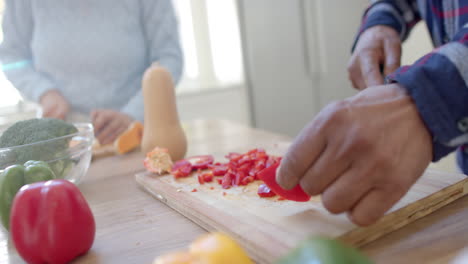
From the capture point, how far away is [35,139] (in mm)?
841

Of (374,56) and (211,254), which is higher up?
(374,56)

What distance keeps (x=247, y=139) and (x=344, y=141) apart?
872 millimetres

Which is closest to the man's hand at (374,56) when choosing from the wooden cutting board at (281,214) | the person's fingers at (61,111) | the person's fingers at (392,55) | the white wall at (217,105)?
the person's fingers at (392,55)

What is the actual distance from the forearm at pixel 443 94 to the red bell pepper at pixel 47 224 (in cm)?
50

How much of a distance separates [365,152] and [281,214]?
0.19 metres

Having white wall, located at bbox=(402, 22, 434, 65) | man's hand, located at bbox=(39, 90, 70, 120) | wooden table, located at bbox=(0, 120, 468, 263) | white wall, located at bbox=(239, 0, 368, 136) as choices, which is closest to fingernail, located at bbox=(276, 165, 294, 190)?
wooden table, located at bbox=(0, 120, 468, 263)

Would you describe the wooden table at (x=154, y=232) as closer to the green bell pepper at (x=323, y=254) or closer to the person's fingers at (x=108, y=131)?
the green bell pepper at (x=323, y=254)

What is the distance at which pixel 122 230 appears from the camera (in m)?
0.67

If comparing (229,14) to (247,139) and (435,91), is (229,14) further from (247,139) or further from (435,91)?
(435,91)

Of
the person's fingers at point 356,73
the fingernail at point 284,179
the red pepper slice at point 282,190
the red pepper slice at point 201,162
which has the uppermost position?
the person's fingers at point 356,73

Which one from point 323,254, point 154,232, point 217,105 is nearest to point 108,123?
point 154,232

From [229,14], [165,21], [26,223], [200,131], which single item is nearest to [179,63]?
[165,21]

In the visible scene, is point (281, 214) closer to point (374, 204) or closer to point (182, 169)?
point (374, 204)

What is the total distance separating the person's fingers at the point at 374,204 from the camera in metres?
0.51
